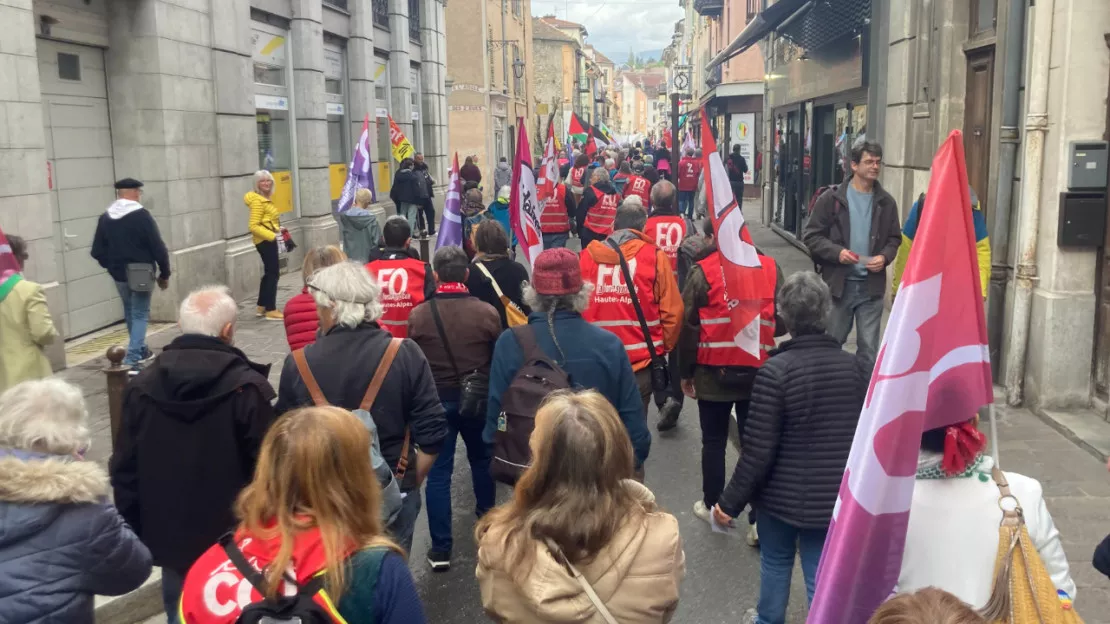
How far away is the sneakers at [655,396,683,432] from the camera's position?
784 cm

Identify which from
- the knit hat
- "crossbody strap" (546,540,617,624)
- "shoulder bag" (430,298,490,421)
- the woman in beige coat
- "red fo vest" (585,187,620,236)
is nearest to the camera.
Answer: "crossbody strap" (546,540,617,624)

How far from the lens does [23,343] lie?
18.6 feet

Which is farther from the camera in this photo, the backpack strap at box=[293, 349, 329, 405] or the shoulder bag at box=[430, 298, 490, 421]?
the shoulder bag at box=[430, 298, 490, 421]

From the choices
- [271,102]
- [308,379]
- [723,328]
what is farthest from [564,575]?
[271,102]

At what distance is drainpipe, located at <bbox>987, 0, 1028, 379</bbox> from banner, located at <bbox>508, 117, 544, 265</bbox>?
3692 mm

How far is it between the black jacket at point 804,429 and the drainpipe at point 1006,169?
494 cm

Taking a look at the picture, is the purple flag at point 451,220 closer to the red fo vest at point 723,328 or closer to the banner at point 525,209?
the banner at point 525,209

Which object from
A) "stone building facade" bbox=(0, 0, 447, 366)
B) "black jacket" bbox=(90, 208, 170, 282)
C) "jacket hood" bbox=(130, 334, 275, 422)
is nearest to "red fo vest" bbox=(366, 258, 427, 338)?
"jacket hood" bbox=(130, 334, 275, 422)

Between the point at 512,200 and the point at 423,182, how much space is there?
10157 mm

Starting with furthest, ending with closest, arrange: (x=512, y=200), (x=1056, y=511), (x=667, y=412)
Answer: (x=512, y=200), (x=667, y=412), (x=1056, y=511)

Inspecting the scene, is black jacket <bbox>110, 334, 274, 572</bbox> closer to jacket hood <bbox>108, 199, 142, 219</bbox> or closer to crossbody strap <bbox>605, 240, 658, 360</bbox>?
crossbody strap <bbox>605, 240, 658, 360</bbox>

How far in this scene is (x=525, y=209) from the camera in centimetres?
838

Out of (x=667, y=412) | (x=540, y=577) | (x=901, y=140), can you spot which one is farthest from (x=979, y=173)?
(x=540, y=577)

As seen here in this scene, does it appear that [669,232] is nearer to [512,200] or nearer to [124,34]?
[512,200]
